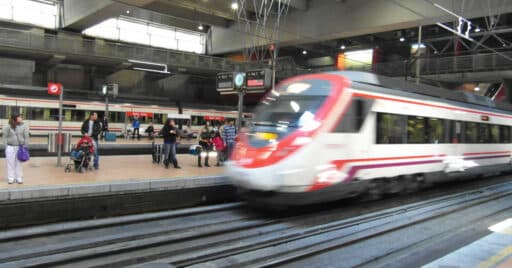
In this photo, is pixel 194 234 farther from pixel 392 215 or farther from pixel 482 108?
pixel 482 108

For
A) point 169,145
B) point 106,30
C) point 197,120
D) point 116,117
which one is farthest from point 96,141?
point 106,30

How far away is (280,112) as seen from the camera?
331 inches

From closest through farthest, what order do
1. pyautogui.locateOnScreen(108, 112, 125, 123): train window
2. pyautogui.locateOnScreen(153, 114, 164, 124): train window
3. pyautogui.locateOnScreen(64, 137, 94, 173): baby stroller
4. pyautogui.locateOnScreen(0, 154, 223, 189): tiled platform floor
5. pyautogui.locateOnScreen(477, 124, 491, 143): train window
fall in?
pyautogui.locateOnScreen(0, 154, 223, 189): tiled platform floor, pyautogui.locateOnScreen(64, 137, 94, 173): baby stroller, pyautogui.locateOnScreen(477, 124, 491, 143): train window, pyautogui.locateOnScreen(108, 112, 125, 123): train window, pyautogui.locateOnScreen(153, 114, 164, 124): train window

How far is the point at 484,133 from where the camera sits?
45.6 ft

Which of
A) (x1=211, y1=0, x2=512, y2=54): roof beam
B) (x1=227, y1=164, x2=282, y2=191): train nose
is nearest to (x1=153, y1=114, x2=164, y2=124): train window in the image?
(x1=211, y1=0, x2=512, y2=54): roof beam

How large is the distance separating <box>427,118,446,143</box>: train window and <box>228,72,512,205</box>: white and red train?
0.03 feet

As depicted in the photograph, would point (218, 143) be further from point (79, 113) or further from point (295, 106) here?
point (79, 113)

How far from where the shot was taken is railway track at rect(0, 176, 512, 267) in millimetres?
5645

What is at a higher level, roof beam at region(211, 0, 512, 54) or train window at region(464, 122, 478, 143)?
roof beam at region(211, 0, 512, 54)

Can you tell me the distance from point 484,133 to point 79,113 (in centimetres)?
2361

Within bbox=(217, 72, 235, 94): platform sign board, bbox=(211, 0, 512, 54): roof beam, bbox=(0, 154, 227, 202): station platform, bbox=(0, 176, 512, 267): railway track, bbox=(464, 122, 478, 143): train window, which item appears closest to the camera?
bbox=(0, 176, 512, 267): railway track

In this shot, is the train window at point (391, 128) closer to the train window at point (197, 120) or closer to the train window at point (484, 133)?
the train window at point (484, 133)

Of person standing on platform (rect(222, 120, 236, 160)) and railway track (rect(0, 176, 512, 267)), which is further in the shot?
person standing on platform (rect(222, 120, 236, 160))

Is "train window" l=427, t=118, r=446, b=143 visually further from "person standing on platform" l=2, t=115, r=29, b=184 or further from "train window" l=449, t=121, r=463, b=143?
"person standing on platform" l=2, t=115, r=29, b=184
